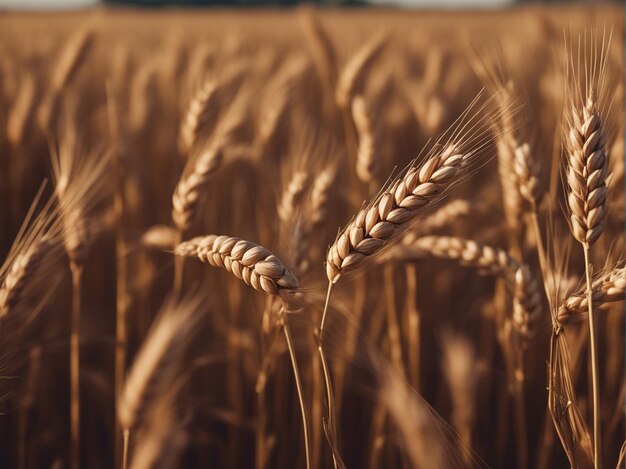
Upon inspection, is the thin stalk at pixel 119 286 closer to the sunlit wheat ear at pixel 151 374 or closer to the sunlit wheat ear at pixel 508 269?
the sunlit wheat ear at pixel 151 374

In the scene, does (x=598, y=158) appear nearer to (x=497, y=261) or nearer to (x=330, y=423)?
(x=497, y=261)

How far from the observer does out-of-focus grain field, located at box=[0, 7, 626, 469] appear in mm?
895

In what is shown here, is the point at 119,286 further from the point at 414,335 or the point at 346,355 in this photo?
the point at 414,335

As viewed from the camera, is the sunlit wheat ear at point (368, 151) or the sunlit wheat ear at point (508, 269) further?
the sunlit wheat ear at point (368, 151)

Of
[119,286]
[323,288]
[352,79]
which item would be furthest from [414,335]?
[352,79]

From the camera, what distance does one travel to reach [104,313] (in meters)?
2.31

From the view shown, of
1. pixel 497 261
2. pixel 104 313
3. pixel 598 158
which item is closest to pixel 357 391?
pixel 497 261

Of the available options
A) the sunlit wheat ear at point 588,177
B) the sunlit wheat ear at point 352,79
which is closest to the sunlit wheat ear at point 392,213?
the sunlit wheat ear at point 588,177

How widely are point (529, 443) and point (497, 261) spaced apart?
3.06 feet

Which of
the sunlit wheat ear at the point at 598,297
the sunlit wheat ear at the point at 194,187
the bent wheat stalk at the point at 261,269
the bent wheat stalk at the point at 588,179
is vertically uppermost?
the sunlit wheat ear at the point at 194,187

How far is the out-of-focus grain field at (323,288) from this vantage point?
0.89 m

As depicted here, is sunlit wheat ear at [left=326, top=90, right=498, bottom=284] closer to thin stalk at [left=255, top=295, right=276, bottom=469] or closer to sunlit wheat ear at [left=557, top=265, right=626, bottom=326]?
sunlit wheat ear at [left=557, top=265, right=626, bottom=326]

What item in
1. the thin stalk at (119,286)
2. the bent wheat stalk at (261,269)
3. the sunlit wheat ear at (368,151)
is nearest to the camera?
the bent wheat stalk at (261,269)

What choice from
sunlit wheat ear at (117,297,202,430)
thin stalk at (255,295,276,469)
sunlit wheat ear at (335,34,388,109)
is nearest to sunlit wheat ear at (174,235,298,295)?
sunlit wheat ear at (117,297,202,430)
